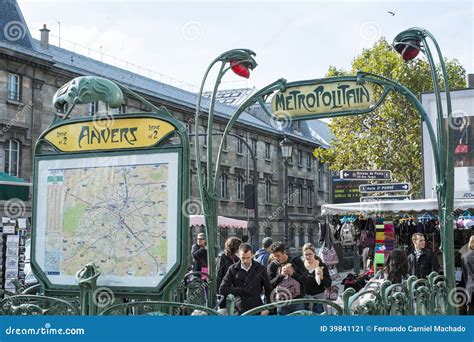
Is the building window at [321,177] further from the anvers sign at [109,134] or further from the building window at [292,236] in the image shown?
the anvers sign at [109,134]

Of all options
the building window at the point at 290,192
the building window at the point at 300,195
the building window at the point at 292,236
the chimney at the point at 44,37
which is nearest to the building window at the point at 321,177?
the building window at the point at 300,195

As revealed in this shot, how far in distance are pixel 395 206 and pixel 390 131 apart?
18.6 m

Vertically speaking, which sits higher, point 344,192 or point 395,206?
point 344,192

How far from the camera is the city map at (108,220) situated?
6742 mm

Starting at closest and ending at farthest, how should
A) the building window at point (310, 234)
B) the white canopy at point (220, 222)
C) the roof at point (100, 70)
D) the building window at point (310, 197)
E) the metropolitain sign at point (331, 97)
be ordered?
the metropolitain sign at point (331, 97)
the white canopy at point (220, 222)
the roof at point (100, 70)
the building window at point (310, 234)
the building window at point (310, 197)

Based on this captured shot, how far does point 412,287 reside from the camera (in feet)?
24.3

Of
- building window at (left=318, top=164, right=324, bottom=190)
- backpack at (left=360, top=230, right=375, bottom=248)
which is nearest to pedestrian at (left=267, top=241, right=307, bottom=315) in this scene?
backpack at (left=360, top=230, right=375, bottom=248)

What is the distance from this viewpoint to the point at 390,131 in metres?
31.5

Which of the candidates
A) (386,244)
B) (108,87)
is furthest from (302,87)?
(386,244)

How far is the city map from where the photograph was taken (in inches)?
265

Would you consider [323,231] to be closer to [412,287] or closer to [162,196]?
[412,287]

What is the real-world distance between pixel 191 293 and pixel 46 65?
2697 cm

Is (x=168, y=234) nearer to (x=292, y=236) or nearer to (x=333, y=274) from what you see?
(x=333, y=274)

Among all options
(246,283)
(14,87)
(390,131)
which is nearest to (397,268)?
(246,283)
